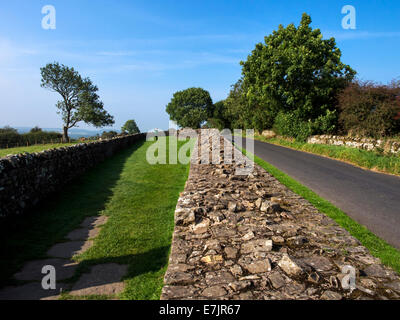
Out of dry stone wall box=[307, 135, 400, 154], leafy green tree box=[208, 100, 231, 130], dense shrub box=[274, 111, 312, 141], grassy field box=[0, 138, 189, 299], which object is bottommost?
grassy field box=[0, 138, 189, 299]

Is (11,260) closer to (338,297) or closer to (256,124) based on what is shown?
(338,297)

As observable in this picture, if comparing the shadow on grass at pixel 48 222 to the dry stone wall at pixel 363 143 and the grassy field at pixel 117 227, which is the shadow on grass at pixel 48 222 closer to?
the grassy field at pixel 117 227

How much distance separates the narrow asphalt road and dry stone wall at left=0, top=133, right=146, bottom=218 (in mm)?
8299

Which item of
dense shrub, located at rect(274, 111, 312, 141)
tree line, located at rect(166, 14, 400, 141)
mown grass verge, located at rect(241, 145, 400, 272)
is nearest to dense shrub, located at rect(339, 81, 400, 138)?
tree line, located at rect(166, 14, 400, 141)

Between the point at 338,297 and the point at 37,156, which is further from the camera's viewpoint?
the point at 37,156

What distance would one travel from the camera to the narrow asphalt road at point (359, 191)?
5.48 meters

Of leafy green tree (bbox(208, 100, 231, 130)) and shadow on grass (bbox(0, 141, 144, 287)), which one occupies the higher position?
leafy green tree (bbox(208, 100, 231, 130))

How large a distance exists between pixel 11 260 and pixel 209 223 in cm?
355

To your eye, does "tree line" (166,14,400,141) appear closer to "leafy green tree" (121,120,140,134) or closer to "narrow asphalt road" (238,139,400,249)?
Result: "narrow asphalt road" (238,139,400,249)

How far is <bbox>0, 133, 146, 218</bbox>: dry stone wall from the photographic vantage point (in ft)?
20.1

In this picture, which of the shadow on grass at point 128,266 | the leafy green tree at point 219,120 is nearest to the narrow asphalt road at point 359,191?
the shadow on grass at point 128,266
